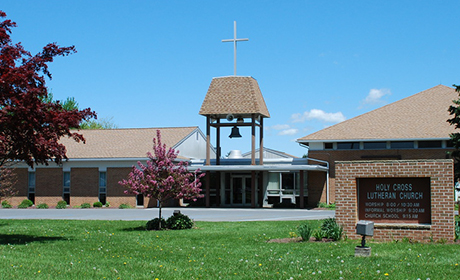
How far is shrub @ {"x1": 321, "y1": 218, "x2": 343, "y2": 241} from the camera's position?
14.7 meters

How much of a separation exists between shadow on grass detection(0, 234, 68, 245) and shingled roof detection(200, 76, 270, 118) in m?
20.1

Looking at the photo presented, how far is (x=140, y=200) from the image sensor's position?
39.4 meters

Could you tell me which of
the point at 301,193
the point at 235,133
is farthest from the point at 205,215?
the point at 301,193

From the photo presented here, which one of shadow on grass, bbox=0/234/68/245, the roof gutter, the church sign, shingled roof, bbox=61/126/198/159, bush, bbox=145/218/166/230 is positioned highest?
shingled roof, bbox=61/126/198/159

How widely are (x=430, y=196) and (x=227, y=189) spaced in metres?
25.2

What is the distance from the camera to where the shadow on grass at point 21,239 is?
15.5 metres

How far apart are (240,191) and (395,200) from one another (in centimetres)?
2438

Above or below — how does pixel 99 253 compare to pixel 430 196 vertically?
below

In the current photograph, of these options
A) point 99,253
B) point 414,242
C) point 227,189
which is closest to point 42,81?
point 99,253

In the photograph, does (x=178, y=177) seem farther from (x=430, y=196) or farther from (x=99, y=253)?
(x=430, y=196)

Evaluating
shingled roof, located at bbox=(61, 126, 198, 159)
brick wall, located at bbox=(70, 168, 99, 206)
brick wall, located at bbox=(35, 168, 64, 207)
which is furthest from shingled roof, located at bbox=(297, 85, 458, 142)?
brick wall, located at bbox=(35, 168, 64, 207)

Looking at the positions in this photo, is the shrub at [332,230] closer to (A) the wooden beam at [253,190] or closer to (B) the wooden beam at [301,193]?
(B) the wooden beam at [301,193]

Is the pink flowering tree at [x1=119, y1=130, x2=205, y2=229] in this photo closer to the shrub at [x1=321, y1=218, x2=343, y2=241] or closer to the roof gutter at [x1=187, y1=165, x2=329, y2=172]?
the shrub at [x1=321, y1=218, x2=343, y2=241]

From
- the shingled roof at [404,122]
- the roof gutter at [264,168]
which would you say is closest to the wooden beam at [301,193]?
the roof gutter at [264,168]
